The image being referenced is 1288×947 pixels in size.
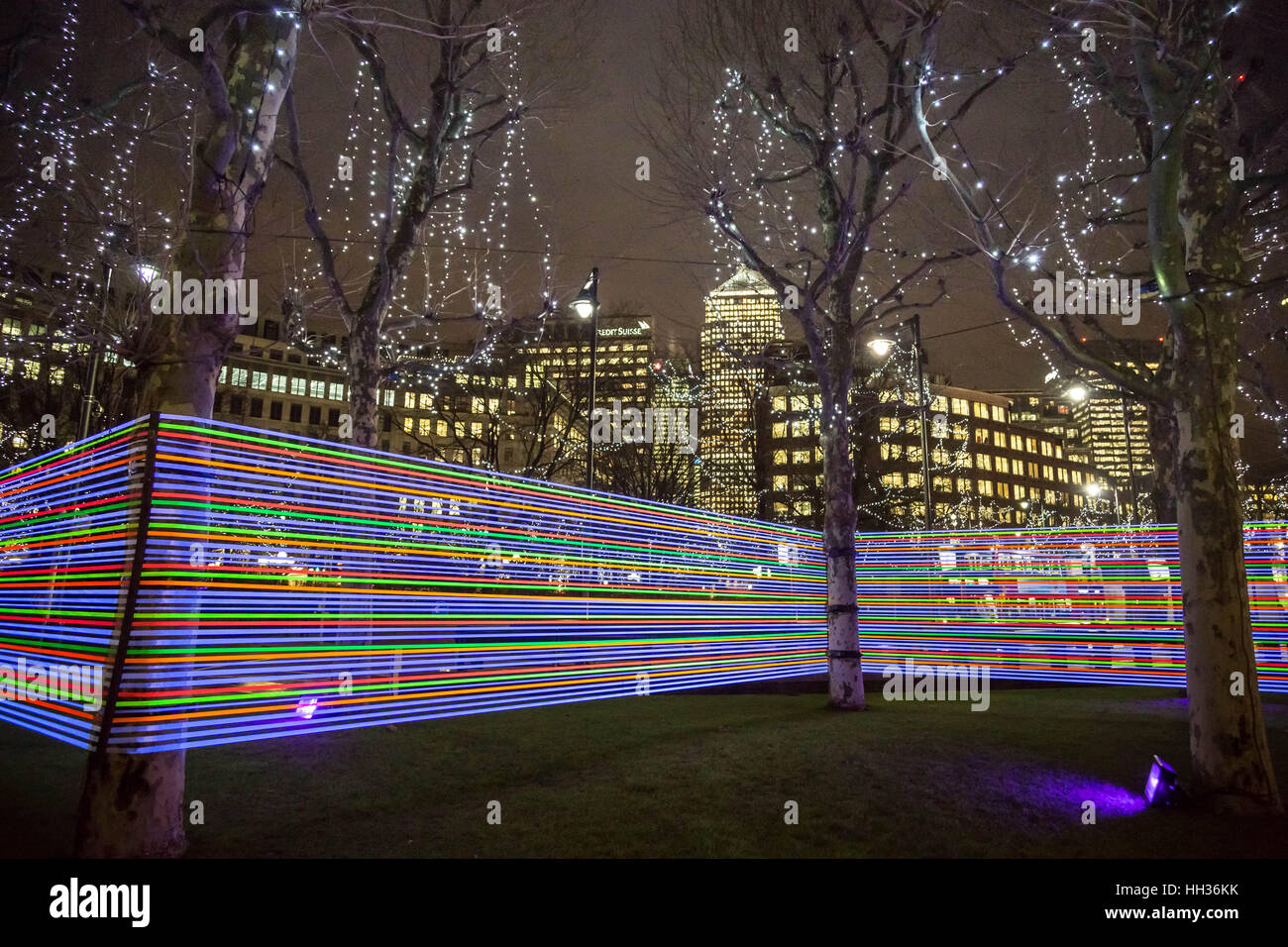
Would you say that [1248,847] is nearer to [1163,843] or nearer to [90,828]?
[1163,843]

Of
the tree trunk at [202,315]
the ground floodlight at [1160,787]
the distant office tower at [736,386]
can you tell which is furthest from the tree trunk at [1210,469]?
the tree trunk at [202,315]

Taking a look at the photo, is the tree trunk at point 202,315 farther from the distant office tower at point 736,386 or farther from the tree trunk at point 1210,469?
the distant office tower at point 736,386

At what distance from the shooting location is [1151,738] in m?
9.47

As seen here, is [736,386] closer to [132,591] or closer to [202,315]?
[202,315]

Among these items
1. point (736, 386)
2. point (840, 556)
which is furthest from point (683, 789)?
point (736, 386)

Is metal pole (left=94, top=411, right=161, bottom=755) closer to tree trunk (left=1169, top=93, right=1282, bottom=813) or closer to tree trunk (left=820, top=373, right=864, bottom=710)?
tree trunk (left=1169, top=93, right=1282, bottom=813)

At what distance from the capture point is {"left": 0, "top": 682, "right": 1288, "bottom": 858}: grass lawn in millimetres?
5434

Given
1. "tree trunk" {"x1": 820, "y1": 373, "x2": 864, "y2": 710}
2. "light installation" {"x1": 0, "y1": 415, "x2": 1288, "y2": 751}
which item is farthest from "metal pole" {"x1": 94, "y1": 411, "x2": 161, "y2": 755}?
"tree trunk" {"x1": 820, "y1": 373, "x2": 864, "y2": 710}

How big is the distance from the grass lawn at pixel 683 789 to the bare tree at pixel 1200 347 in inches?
Result: 31.6

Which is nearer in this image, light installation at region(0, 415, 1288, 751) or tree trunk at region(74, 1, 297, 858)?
tree trunk at region(74, 1, 297, 858)

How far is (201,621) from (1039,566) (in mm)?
18821

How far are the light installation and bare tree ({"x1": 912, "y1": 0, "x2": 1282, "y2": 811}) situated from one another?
7487 mm

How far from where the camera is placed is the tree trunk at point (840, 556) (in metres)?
12.6
